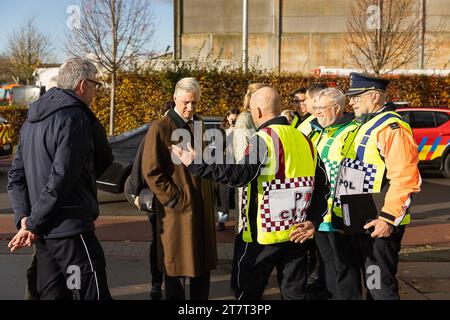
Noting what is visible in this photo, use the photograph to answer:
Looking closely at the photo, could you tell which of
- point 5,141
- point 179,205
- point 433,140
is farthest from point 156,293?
point 433,140

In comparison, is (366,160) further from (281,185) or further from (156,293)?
(156,293)

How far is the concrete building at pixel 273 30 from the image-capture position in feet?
106

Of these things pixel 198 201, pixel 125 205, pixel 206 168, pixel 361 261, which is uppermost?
pixel 206 168

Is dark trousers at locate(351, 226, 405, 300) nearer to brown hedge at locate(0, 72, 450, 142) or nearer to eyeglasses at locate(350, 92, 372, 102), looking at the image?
eyeglasses at locate(350, 92, 372, 102)

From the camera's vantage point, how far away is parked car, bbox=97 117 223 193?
10.0 m

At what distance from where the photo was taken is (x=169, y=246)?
14.4 ft

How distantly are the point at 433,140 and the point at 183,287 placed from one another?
11533 mm

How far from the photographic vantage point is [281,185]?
367 cm

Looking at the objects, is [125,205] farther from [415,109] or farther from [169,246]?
[415,109]

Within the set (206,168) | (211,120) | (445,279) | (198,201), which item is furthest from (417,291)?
(211,120)

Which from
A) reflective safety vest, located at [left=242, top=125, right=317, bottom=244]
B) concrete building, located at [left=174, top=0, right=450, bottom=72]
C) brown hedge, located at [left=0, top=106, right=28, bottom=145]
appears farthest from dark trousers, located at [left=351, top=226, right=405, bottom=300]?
concrete building, located at [left=174, top=0, right=450, bottom=72]

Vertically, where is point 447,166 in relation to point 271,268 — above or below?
below

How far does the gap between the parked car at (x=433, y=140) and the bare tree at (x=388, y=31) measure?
5812 mm

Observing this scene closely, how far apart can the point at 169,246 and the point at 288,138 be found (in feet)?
4.28
